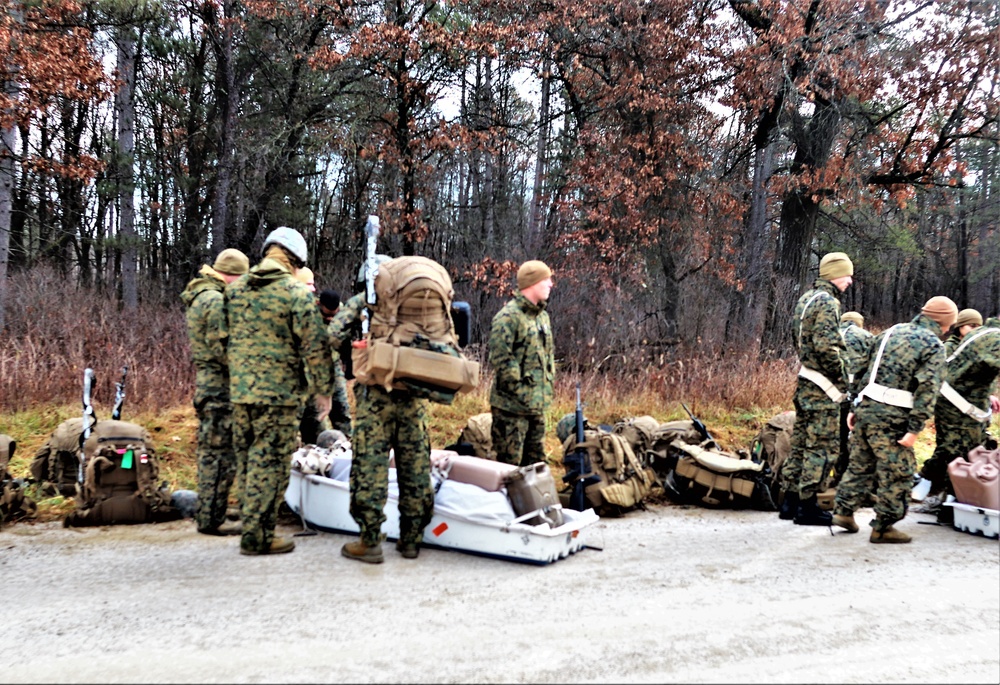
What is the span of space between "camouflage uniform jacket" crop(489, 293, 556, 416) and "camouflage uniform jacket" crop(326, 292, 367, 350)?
1344 mm

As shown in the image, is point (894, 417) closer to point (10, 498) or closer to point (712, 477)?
point (712, 477)

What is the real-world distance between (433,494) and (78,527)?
9.87 ft

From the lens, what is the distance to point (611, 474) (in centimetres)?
662

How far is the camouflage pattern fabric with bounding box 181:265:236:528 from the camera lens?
5707 mm

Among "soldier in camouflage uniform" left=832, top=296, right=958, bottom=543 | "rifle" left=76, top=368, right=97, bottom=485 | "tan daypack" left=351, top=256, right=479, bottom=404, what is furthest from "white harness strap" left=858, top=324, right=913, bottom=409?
"rifle" left=76, top=368, right=97, bottom=485

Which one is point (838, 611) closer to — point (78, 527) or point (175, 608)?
point (175, 608)

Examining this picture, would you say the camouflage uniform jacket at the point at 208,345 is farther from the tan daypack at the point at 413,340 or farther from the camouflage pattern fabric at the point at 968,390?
the camouflage pattern fabric at the point at 968,390

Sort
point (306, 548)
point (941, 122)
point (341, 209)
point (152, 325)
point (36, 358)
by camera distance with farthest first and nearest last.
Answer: point (341, 209) < point (941, 122) < point (152, 325) < point (36, 358) < point (306, 548)

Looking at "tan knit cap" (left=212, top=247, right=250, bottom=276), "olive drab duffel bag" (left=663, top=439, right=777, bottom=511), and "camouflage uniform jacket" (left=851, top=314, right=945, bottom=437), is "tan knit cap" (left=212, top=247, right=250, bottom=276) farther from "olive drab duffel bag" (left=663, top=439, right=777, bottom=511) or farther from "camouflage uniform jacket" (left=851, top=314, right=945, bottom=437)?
"camouflage uniform jacket" (left=851, top=314, right=945, bottom=437)

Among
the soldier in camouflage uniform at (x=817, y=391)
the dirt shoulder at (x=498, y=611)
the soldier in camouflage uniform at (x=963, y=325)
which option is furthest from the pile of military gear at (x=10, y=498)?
the soldier in camouflage uniform at (x=963, y=325)

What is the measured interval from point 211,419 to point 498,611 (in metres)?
2.98

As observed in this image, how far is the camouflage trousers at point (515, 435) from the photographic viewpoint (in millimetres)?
6121

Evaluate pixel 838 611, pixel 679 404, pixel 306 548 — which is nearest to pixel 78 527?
pixel 306 548

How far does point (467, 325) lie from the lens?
5059 mm
